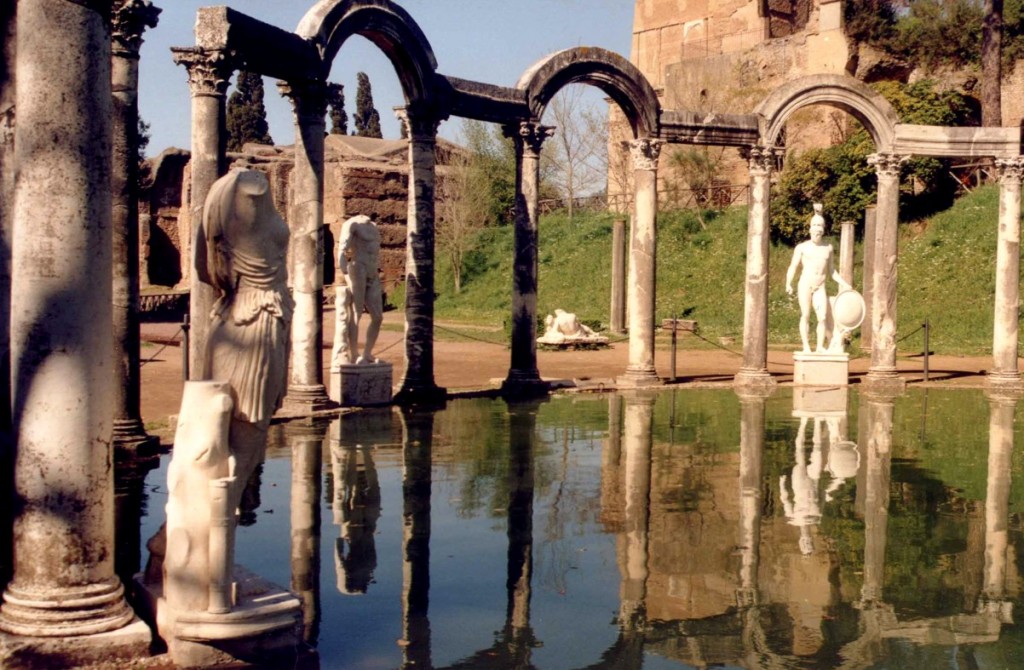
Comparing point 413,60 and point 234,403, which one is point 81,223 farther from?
point 413,60

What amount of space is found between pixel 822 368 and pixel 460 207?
2391 centimetres

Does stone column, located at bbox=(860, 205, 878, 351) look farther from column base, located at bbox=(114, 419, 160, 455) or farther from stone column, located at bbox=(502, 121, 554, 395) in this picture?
column base, located at bbox=(114, 419, 160, 455)

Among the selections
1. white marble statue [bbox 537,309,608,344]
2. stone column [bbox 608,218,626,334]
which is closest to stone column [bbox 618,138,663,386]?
white marble statue [bbox 537,309,608,344]

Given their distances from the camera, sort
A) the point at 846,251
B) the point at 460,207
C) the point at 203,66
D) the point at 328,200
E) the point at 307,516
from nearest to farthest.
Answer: the point at 307,516 < the point at 203,66 < the point at 846,251 < the point at 328,200 < the point at 460,207

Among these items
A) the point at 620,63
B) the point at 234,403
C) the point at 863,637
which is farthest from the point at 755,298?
the point at 234,403

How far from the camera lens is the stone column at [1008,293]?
19.4 meters

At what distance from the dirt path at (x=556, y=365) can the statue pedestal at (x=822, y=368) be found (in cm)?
99

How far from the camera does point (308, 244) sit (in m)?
14.3

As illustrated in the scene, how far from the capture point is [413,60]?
15.8 m

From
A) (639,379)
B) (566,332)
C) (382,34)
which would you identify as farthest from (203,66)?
(566,332)

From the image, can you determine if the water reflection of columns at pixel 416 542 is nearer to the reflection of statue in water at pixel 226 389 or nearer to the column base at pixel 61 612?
the reflection of statue in water at pixel 226 389

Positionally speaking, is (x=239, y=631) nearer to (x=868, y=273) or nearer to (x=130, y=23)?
(x=130, y=23)

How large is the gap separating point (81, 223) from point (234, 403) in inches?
45.6

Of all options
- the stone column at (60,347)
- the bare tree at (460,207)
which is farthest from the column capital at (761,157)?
the bare tree at (460,207)
